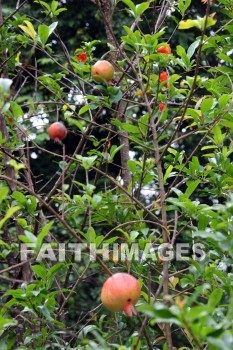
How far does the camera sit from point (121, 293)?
1.33m

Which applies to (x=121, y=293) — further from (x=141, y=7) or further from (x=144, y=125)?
(x=141, y=7)

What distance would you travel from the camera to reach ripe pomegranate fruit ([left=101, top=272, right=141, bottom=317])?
1.33m

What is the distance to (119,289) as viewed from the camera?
133cm

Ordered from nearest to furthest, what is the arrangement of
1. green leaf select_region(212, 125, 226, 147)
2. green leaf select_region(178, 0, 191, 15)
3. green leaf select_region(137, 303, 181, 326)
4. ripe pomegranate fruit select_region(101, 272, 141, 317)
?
green leaf select_region(137, 303, 181, 326) < ripe pomegranate fruit select_region(101, 272, 141, 317) < green leaf select_region(212, 125, 226, 147) < green leaf select_region(178, 0, 191, 15)

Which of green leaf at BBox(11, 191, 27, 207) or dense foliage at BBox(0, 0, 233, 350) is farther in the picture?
green leaf at BBox(11, 191, 27, 207)

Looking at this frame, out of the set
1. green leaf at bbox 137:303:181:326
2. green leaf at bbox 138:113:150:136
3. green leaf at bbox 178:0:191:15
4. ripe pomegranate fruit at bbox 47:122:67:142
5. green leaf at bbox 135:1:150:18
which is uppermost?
green leaf at bbox 135:1:150:18

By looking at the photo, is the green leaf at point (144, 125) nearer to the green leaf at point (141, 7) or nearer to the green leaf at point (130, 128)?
the green leaf at point (130, 128)

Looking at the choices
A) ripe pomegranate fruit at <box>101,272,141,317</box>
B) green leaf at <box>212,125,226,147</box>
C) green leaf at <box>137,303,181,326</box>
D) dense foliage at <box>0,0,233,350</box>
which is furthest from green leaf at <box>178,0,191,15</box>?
green leaf at <box>137,303,181,326</box>

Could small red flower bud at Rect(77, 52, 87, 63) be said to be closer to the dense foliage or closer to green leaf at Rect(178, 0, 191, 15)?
the dense foliage

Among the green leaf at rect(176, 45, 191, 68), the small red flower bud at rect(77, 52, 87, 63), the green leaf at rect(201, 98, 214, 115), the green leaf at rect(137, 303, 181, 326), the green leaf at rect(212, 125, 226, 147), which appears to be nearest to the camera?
the green leaf at rect(137, 303, 181, 326)

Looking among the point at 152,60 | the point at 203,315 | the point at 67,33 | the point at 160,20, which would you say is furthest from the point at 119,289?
the point at 67,33

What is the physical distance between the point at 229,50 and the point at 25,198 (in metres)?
0.99

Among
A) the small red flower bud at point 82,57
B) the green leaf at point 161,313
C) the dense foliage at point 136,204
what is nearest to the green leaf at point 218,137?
the dense foliage at point 136,204

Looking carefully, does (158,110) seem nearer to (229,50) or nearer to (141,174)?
(141,174)
